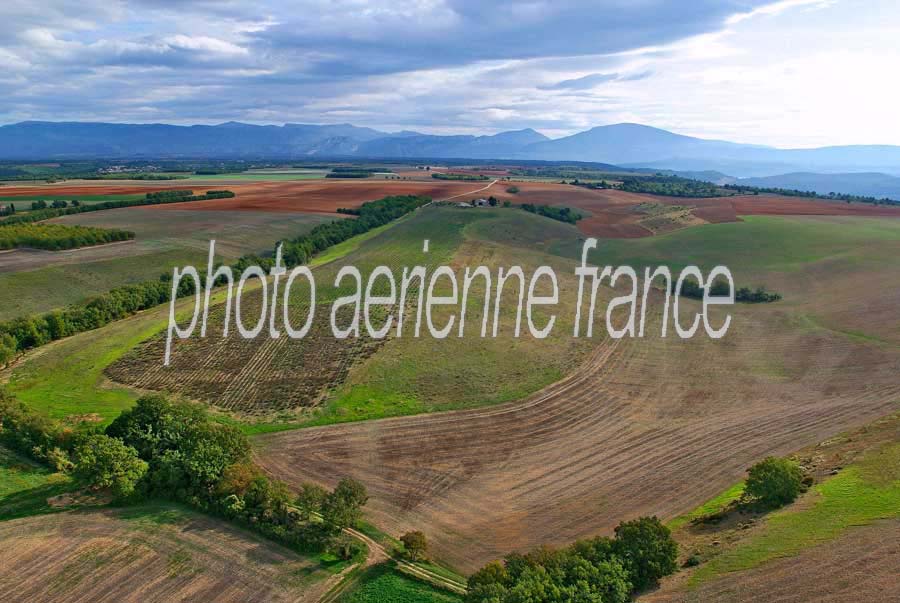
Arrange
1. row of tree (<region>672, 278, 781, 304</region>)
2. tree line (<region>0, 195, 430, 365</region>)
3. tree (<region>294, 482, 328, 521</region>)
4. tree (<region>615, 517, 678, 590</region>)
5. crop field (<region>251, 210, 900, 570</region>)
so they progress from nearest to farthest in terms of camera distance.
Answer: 1. tree (<region>615, 517, 678, 590</region>)
2. tree (<region>294, 482, 328, 521</region>)
3. crop field (<region>251, 210, 900, 570</region>)
4. tree line (<region>0, 195, 430, 365</region>)
5. row of tree (<region>672, 278, 781, 304</region>)

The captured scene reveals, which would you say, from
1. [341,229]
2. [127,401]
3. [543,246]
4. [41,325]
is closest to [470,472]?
[127,401]

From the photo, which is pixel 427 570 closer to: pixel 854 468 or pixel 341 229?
pixel 854 468

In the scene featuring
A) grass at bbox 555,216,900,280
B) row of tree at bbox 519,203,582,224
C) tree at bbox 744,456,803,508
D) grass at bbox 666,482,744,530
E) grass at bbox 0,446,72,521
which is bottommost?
grass at bbox 0,446,72,521

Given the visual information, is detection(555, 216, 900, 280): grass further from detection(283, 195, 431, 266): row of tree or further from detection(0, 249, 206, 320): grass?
detection(0, 249, 206, 320): grass

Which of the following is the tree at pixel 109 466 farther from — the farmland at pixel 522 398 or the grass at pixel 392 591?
the grass at pixel 392 591

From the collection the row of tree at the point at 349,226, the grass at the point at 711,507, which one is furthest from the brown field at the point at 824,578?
the row of tree at the point at 349,226

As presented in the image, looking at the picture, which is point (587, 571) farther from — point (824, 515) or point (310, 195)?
point (310, 195)

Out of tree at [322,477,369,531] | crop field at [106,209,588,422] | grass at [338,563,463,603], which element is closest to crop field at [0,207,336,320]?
crop field at [106,209,588,422]
